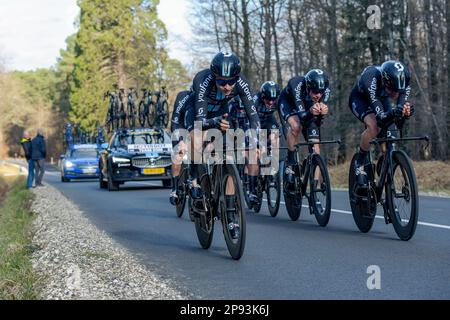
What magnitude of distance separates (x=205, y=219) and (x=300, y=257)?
1066 millimetres

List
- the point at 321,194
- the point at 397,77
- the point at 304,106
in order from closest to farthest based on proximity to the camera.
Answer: the point at 397,77, the point at 321,194, the point at 304,106

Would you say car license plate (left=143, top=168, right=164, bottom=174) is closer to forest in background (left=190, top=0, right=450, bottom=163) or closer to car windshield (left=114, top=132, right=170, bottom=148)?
car windshield (left=114, top=132, right=170, bottom=148)

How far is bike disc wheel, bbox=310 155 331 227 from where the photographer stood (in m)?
8.98

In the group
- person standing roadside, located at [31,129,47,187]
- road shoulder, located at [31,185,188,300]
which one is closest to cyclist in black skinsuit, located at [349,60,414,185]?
road shoulder, located at [31,185,188,300]

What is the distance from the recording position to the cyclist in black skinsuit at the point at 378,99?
738 centimetres

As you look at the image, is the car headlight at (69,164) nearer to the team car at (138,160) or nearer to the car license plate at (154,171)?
the team car at (138,160)

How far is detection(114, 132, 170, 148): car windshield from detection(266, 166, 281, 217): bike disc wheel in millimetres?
8872

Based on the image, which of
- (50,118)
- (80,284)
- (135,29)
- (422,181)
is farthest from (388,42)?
(50,118)

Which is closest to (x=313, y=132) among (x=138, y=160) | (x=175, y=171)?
(x=175, y=171)

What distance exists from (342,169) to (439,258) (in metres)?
16.6

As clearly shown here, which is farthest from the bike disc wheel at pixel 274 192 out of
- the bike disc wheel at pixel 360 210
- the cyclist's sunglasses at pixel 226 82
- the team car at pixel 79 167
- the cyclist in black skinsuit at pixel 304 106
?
the team car at pixel 79 167

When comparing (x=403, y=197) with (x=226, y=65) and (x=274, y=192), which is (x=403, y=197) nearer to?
(x=226, y=65)

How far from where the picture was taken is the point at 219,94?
7.52 m

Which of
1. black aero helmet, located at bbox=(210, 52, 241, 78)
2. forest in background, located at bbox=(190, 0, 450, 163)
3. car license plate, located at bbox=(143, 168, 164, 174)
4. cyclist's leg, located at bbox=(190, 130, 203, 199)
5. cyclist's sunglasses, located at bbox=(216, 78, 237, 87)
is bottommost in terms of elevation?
car license plate, located at bbox=(143, 168, 164, 174)
